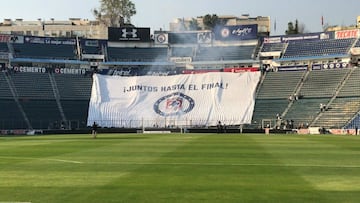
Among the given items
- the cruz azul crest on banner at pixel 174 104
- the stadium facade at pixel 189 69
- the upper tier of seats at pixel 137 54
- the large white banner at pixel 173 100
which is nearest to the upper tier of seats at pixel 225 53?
the stadium facade at pixel 189 69

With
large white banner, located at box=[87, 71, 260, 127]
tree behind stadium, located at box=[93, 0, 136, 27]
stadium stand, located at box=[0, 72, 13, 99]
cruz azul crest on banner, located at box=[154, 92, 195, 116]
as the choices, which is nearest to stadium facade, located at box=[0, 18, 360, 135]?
stadium stand, located at box=[0, 72, 13, 99]

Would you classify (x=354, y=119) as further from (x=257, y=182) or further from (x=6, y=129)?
(x=257, y=182)

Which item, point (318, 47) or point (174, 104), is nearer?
point (174, 104)

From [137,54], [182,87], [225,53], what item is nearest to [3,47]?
[137,54]

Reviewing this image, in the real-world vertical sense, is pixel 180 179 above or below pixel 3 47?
below

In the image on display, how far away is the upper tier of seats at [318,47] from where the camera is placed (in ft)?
290

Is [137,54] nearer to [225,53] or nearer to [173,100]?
[225,53]

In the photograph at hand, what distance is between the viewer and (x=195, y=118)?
79.9 meters

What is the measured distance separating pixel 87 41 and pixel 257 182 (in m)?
88.4

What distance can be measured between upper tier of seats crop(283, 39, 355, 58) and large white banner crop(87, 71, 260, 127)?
12508 millimetres

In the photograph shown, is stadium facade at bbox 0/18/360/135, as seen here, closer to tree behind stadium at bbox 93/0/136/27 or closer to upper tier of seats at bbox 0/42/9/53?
upper tier of seats at bbox 0/42/9/53

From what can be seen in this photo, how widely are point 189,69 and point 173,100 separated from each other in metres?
15.2

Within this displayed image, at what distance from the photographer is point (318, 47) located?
91.1m

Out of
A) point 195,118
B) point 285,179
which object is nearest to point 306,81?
point 195,118
